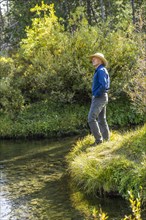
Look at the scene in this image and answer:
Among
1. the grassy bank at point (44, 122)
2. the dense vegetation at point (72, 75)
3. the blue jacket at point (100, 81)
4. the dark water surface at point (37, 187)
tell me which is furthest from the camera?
the dense vegetation at point (72, 75)

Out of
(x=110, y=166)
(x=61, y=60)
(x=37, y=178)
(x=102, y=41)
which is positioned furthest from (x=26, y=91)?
(x=110, y=166)

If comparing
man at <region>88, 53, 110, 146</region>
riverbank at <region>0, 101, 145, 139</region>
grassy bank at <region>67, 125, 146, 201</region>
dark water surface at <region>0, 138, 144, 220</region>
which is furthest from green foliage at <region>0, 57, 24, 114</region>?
grassy bank at <region>67, 125, 146, 201</region>

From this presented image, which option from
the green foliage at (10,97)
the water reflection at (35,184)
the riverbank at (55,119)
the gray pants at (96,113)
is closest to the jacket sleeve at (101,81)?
the gray pants at (96,113)

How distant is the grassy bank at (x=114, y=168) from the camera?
7727mm

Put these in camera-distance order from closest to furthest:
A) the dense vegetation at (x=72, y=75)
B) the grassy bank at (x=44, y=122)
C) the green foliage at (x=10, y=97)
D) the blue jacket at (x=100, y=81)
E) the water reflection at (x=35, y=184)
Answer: the water reflection at (x=35, y=184)
the blue jacket at (x=100, y=81)
the grassy bank at (x=44, y=122)
the dense vegetation at (x=72, y=75)
the green foliage at (x=10, y=97)

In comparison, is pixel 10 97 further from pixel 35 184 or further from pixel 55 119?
pixel 35 184

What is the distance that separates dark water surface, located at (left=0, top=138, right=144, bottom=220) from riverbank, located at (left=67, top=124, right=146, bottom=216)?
0.31 m

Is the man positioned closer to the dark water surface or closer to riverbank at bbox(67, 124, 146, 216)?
riverbank at bbox(67, 124, 146, 216)

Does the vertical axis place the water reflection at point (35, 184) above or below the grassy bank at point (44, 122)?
above

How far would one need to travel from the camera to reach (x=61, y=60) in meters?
18.2

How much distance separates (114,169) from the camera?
26.8 ft

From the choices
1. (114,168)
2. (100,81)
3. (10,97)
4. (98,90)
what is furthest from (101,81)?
(10,97)

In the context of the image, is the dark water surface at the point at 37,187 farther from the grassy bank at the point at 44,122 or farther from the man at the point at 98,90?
the grassy bank at the point at 44,122

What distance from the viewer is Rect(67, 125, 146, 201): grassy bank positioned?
7727 mm
